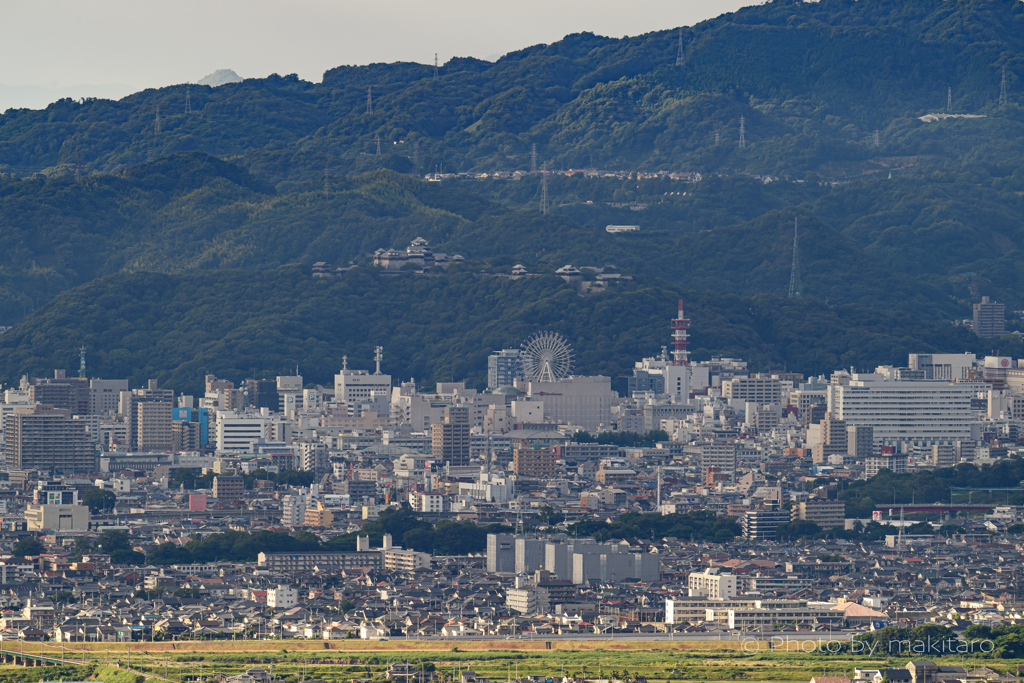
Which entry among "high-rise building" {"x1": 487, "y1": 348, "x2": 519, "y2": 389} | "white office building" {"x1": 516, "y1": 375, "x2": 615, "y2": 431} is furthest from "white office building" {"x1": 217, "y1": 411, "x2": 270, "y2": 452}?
"high-rise building" {"x1": 487, "y1": 348, "x2": 519, "y2": 389}

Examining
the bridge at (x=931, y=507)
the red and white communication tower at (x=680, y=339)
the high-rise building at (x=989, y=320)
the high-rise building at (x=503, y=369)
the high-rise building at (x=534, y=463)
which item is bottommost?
the bridge at (x=931, y=507)

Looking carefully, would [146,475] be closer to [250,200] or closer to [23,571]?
[23,571]

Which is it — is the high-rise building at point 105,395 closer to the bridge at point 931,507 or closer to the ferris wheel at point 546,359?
the ferris wheel at point 546,359

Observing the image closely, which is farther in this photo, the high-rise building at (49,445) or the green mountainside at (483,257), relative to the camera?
the green mountainside at (483,257)

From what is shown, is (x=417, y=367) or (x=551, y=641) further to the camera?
(x=417, y=367)

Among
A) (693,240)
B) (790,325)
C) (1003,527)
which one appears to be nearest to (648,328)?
(790,325)

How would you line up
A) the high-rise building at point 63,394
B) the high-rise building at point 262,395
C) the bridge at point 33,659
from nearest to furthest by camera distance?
the bridge at point 33,659 < the high-rise building at point 63,394 < the high-rise building at point 262,395

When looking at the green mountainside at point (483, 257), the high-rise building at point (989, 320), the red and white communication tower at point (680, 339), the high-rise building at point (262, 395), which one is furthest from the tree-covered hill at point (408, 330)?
the high-rise building at point (989, 320)

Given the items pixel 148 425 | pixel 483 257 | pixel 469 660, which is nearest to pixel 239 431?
pixel 148 425
